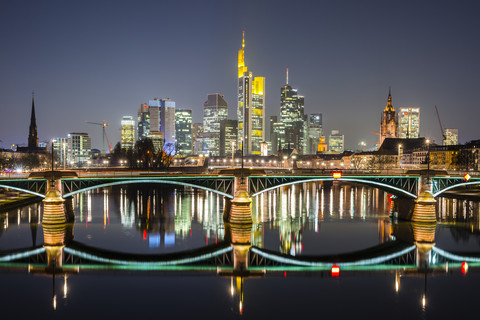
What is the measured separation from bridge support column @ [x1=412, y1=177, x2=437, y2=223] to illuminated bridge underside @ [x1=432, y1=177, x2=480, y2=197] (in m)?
Answer: 1.89

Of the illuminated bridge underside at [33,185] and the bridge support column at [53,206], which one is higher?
the illuminated bridge underside at [33,185]

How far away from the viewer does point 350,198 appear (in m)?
110

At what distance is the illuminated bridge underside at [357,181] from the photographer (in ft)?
215

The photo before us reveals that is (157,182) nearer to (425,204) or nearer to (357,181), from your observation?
(357,181)

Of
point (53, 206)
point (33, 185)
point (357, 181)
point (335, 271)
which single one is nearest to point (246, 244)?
point (335, 271)

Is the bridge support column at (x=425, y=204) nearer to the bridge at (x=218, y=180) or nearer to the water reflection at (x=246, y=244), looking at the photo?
the bridge at (x=218, y=180)

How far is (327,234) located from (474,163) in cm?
12792

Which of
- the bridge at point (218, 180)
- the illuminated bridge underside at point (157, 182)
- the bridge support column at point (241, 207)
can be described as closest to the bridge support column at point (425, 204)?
the bridge at point (218, 180)

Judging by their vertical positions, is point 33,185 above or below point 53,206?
above

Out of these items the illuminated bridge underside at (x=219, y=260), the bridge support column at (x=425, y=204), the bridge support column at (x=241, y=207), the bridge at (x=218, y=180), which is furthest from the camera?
the bridge support column at (x=425, y=204)

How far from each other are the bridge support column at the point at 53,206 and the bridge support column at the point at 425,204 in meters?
54.4

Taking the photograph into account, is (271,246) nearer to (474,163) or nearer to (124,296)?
(124,296)

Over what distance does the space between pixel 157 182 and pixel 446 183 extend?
47168 mm

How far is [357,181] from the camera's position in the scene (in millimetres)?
68562
